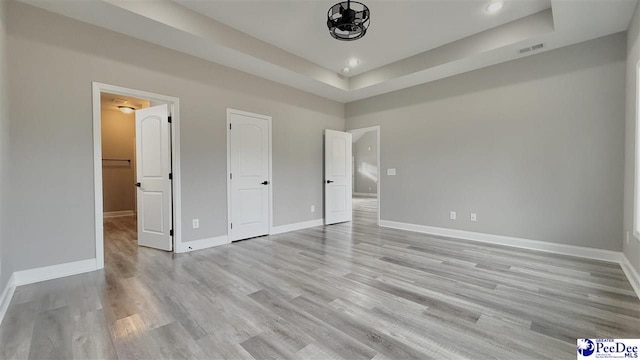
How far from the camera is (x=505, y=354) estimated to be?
164cm

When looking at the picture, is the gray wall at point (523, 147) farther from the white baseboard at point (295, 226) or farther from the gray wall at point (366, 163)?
the gray wall at point (366, 163)

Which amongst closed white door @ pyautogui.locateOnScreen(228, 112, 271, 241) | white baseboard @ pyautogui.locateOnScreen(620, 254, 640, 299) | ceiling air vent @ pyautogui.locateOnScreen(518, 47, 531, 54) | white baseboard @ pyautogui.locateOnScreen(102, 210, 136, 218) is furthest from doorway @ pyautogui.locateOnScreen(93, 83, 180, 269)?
white baseboard @ pyautogui.locateOnScreen(620, 254, 640, 299)

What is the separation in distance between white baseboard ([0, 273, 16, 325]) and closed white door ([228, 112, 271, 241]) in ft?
7.68

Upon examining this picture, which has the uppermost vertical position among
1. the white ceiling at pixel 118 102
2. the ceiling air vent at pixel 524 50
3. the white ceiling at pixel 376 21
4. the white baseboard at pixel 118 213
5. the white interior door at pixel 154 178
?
the white ceiling at pixel 376 21

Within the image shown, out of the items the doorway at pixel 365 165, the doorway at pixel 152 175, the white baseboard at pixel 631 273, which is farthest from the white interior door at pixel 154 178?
the doorway at pixel 365 165

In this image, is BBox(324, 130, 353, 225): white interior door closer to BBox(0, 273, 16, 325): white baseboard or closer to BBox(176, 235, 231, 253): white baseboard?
BBox(176, 235, 231, 253): white baseboard

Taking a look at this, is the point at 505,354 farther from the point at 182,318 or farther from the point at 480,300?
the point at 182,318

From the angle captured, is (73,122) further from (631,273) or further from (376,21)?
(631,273)

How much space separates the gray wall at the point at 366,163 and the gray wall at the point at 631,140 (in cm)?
999

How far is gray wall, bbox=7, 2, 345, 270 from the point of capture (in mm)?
2707

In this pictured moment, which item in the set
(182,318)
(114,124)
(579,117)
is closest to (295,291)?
(182,318)

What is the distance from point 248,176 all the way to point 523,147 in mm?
4319

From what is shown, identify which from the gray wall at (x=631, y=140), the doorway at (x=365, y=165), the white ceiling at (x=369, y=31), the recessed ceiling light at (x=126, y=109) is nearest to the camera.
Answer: the gray wall at (x=631, y=140)

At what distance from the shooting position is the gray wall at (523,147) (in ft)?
11.1
